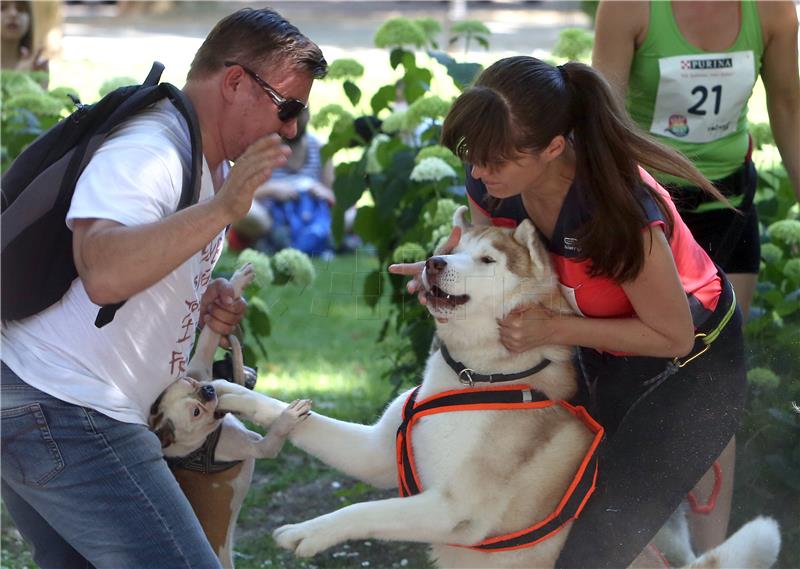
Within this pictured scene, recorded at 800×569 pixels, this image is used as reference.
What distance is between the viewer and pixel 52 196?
2.27 m

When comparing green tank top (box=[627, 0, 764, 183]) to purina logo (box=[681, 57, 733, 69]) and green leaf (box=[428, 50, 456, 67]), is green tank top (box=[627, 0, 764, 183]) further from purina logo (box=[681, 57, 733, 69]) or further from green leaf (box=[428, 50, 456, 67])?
green leaf (box=[428, 50, 456, 67])

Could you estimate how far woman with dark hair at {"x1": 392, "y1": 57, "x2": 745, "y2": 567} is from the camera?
261 cm

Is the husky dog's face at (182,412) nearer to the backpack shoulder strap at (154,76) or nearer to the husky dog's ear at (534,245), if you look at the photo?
the backpack shoulder strap at (154,76)

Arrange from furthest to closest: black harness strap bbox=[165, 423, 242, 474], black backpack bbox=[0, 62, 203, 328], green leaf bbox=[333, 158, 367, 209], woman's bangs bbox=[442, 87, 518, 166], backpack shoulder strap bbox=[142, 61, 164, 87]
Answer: green leaf bbox=[333, 158, 367, 209] → black harness strap bbox=[165, 423, 242, 474] → woman's bangs bbox=[442, 87, 518, 166] → backpack shoulder strap bbox=[142, 61, 164, 87] → black backpack bbox=[0, 62, 203, 328]

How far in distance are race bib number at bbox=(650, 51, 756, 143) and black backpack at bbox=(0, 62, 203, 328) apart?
190cm

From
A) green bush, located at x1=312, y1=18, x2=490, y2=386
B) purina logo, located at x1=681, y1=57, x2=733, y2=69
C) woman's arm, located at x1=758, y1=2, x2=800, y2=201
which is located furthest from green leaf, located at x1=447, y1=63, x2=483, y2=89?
woman's arm, located at x1=758, y1=2, x2=800, y2=201

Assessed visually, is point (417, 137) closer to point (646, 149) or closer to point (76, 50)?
point (646, 149)

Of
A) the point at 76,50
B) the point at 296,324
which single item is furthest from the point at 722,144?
the point at 76,50

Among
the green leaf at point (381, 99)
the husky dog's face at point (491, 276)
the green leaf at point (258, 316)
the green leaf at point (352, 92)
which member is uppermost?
the husky dog's face at point (491, 276)

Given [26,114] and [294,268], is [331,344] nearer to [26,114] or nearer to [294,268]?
[294,268]

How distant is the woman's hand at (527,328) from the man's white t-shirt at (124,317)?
902 millimetres

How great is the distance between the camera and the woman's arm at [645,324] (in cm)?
260

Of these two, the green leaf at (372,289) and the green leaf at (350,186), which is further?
the green leaf at (350,186)

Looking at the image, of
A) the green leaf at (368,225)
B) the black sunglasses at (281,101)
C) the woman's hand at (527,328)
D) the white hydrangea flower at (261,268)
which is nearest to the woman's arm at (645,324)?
the woman's hand at (527,328)
